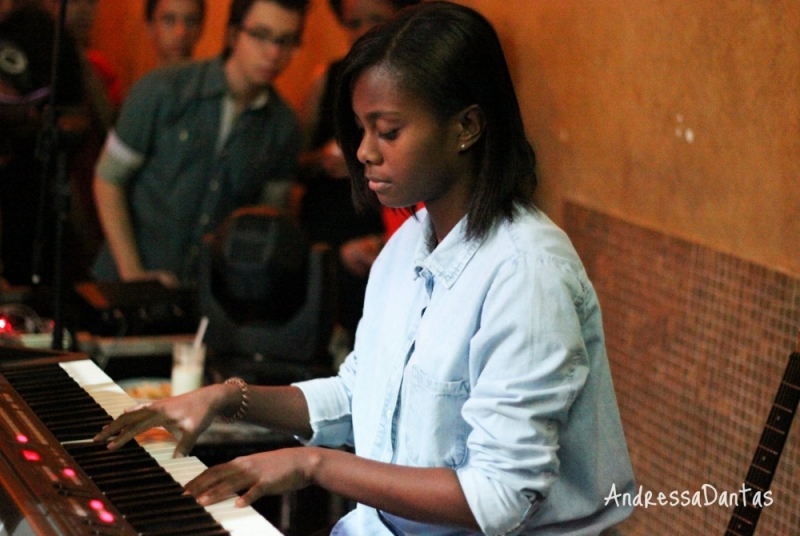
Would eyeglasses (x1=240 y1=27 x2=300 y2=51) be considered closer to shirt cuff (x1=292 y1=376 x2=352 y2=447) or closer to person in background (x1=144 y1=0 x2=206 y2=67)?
person in background (x1=144 y1=0 x2=206 y2=67)

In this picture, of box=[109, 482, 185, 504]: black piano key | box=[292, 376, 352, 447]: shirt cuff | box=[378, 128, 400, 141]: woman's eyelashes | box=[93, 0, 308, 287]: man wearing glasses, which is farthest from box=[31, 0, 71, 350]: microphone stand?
box=[93, 0, 308, 287]: man wearing glasses

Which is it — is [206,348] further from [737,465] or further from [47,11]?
[47,11]

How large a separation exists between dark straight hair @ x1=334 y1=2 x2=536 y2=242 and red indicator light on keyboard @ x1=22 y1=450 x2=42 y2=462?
737mm

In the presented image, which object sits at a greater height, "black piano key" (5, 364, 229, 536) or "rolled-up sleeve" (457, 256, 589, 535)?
"rolled-up sleeve" (457, 256, 589, 535)

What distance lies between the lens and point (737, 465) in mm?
2730

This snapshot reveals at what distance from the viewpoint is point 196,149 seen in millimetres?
4242

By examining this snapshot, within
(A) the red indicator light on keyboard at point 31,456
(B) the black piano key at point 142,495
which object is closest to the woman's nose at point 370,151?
(B) the black piano key at point 142,495

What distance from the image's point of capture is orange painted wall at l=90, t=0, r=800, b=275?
257 centimetres

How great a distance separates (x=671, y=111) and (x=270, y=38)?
1.77 metres

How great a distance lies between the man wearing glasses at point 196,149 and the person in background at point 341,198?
154 mm

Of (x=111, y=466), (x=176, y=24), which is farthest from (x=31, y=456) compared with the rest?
(x=176, y=24)

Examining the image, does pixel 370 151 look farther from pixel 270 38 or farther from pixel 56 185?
pixel 270 38

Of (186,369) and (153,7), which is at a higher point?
(153,7)

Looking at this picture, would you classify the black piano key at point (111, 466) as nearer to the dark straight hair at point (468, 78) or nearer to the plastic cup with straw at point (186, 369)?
the dark straight hair at point (468, 78)
